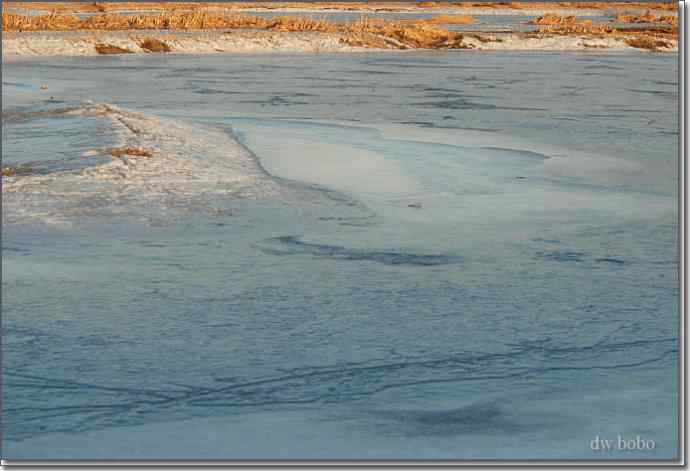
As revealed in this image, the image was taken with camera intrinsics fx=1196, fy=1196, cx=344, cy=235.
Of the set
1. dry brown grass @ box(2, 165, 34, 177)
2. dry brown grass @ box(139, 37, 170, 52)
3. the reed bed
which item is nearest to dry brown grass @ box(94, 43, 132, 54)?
dry brown grass @ box(139, 37, 170, 52)

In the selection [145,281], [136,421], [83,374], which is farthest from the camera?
[145,281]

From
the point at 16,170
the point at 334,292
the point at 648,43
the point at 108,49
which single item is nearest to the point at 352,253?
the point at 334,292

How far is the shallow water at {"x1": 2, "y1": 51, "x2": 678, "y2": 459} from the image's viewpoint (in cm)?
414

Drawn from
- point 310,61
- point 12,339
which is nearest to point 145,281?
point 12,339

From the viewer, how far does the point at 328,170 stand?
10109 millimetres

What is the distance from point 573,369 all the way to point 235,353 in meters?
1.36

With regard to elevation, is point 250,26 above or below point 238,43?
below

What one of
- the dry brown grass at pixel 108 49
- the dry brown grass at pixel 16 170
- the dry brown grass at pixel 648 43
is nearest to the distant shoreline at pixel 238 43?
the dry brown grass at pixel 108 49

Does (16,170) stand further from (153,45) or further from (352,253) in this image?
(153,45)

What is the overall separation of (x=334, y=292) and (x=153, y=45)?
27.8 metres

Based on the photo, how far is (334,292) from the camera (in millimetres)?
5852

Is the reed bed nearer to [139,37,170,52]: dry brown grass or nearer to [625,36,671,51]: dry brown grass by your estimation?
[139,37,170,52]: dry brown grass

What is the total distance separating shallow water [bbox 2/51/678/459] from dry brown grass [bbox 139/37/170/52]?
19679 millimetres

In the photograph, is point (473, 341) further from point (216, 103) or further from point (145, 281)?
point (216, 103)
